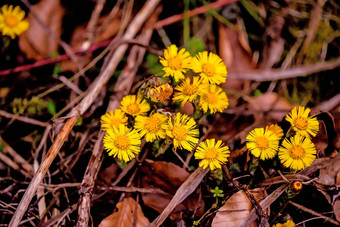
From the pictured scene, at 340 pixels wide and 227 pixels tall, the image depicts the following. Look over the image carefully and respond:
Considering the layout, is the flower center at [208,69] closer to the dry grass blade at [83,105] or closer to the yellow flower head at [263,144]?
the yellow flower head at [263,144]

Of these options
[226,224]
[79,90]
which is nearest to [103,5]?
[79,90]

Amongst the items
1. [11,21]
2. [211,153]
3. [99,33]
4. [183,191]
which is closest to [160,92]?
[211,153]

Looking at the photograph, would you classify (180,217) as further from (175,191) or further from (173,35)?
(173,35)

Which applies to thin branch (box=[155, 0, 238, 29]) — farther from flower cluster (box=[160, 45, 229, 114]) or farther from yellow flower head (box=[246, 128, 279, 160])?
yellow flower head (box=[246, 128, 279, 160])

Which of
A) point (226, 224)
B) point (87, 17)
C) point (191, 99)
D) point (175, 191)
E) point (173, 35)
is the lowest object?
point (226, 224)

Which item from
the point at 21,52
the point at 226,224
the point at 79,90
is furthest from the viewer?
the point at 21,52

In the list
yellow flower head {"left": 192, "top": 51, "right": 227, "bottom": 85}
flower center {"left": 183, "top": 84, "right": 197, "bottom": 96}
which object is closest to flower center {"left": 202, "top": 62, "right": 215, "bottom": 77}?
yellow flower head {"left": 192, "top": 51, "right": 227, "bottom": 85}

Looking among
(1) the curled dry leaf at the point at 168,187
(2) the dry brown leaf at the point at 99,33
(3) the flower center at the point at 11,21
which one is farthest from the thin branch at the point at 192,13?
(1) the curled dry leaf at the point at 168,187
